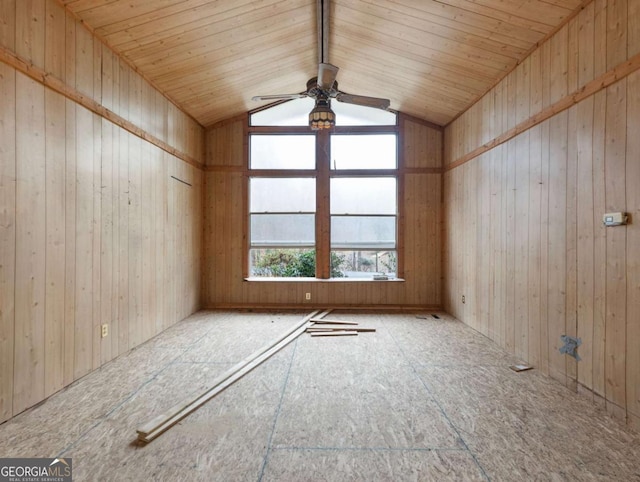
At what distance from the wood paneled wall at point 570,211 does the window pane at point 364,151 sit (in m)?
1.58

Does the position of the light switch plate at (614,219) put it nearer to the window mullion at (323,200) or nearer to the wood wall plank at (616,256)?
the wood wall plank at (616,256)

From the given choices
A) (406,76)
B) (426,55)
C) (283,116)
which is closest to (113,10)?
(283,116)

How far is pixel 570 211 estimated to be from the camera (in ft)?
7.73

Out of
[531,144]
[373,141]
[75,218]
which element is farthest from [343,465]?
[373,141]

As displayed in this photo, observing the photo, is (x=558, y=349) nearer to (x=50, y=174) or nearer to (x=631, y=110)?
(x=631, y=110)

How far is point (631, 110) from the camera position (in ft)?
6.24

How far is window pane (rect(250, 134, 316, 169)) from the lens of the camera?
5.01 m

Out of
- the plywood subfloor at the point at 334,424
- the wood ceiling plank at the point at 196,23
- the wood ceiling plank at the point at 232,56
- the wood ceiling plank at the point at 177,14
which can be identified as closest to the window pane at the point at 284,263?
the plywood subfloor at the point at 334,424

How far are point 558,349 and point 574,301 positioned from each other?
477mm

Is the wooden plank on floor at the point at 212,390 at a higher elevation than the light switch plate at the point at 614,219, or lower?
lower

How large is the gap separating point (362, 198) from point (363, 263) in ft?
3.83

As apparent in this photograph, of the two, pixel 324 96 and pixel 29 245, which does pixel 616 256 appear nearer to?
pixel 324 96

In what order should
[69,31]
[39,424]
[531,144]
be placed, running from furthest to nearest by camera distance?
[531,144] → [69,31] → [39,424]

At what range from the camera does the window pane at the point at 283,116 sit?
16.2 ft
